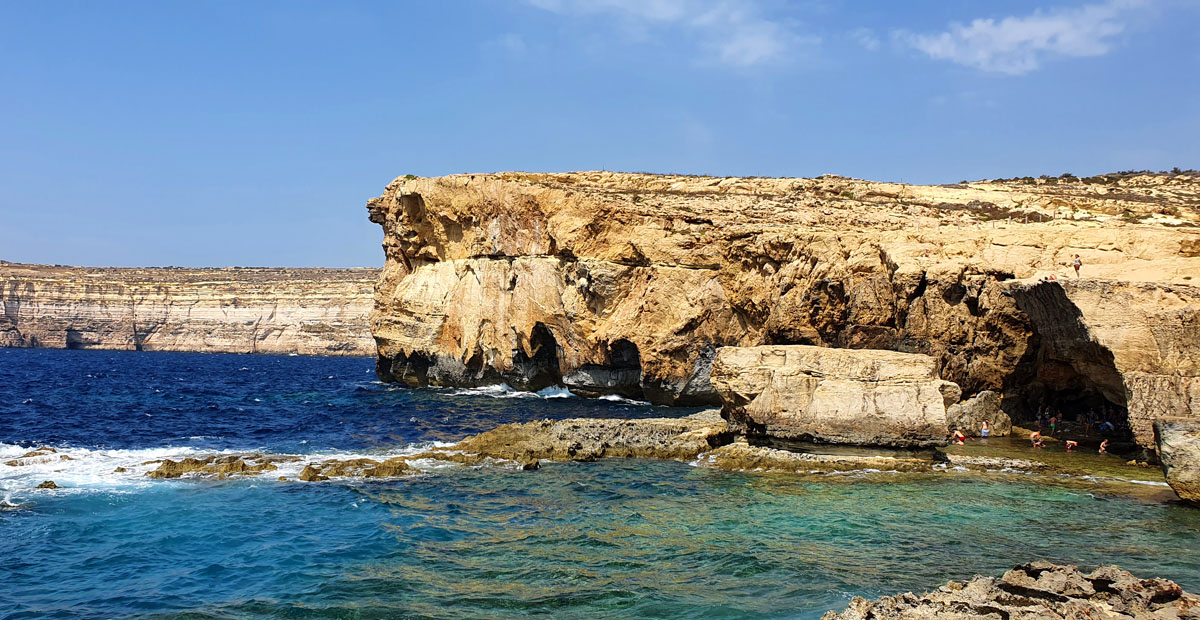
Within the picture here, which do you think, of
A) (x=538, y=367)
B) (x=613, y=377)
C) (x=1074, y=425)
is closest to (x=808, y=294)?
(x=1074, y=425)

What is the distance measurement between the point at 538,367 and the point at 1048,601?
34.6m

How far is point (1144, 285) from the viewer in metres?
20.4

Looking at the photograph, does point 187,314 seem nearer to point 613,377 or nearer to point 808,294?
point 613,377

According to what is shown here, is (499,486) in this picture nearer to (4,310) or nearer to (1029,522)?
(1029,522)

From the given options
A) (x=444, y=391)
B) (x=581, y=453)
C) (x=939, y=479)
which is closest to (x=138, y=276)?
(x=444, y=391)

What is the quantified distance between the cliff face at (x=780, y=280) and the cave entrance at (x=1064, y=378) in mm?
102

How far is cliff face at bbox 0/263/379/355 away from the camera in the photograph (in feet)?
339

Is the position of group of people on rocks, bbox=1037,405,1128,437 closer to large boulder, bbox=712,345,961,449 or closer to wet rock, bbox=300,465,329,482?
large boulder, bbox=712,345,961,449

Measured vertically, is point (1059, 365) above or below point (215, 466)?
above

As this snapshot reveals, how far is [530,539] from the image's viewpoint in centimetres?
1407

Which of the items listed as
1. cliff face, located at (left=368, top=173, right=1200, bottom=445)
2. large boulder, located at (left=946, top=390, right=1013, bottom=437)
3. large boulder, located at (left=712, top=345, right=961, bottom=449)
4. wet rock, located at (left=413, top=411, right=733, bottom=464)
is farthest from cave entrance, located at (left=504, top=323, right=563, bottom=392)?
large boulder, located at (left=712, top=345, right=961, bottom=449)

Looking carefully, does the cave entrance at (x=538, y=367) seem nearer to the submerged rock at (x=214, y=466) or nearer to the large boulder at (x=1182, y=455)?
the submerged rock at (x=214, y=466)

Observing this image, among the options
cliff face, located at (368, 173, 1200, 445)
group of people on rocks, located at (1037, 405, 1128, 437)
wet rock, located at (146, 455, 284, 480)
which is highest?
cliff face, located at (368, 173, 1200, 445)

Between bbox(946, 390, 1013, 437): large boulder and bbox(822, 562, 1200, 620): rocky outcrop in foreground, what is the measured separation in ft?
58.8
